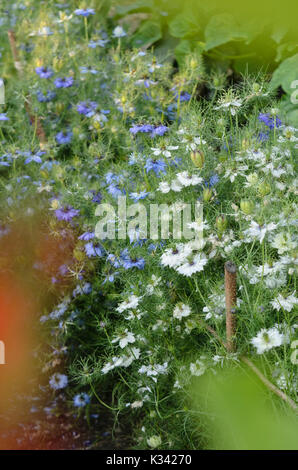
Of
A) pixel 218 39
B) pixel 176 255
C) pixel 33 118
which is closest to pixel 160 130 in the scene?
pixel 176 255

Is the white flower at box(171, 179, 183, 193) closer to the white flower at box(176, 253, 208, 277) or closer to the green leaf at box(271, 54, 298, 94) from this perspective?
the white flower at box(176, 253, 208, 277)

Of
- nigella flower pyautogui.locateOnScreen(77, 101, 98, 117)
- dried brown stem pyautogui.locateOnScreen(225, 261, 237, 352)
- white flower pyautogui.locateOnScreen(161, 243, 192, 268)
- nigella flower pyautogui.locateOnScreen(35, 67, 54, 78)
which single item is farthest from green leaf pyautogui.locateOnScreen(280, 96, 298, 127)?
dried brown stem pyautogui.locateOnScreen(225, 261, 237, 352)

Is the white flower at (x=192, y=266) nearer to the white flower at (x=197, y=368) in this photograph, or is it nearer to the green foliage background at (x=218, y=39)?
the white flower at (x=197, y=368)

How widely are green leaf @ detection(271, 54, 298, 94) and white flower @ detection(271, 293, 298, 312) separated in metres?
1.33

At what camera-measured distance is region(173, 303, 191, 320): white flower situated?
1578mm

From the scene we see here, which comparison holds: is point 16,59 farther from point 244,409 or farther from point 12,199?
point 244,409

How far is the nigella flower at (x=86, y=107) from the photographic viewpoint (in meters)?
2.52

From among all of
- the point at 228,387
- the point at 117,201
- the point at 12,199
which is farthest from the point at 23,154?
the point at 228,387

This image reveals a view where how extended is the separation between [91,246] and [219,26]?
164cm

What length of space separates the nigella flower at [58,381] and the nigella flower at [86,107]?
112 cm

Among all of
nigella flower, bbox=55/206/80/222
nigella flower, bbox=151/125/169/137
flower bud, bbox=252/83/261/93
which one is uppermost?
flower bud, bbox=252/83/261/93

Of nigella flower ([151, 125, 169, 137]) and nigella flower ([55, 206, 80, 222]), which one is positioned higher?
nigella flower ([151, 125, 169, 137])

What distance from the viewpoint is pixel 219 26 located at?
9.74 ft

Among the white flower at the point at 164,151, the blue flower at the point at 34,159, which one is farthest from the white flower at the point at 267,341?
the blue flower at the point at 34,159
